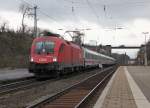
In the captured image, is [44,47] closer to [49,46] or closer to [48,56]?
[49,46]

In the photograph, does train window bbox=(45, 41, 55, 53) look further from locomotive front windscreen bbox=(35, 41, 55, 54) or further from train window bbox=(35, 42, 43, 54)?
train window bbox=(35, 42, 43, 54)

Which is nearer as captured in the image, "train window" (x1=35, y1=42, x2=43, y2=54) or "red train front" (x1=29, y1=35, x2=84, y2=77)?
"red train front" (x1=29, y1=35, x2=84, y2=77)

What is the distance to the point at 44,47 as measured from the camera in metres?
31.7

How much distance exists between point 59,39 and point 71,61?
535 cm

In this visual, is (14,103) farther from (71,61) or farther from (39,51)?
(71,61)

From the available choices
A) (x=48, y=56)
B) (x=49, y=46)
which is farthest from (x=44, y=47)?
(x=48, y=56)

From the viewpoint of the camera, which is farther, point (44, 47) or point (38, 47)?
point (38, 47)

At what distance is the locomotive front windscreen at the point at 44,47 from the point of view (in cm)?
3153

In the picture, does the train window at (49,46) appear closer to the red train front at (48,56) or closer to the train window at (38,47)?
the red train front at (48,56)

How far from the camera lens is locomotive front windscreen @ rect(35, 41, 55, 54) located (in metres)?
31.5

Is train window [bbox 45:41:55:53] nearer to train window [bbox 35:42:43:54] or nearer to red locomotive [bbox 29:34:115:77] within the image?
red locomotive [bbox 29:34:115:77]

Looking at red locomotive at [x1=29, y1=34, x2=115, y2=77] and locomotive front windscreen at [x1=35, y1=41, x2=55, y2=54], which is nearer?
red locomotive at [x1=29, y1=34, x2=115, y2=77]

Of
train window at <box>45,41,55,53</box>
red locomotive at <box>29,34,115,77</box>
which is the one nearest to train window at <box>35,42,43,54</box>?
red locomotive at <box>29,34,115,77</box>

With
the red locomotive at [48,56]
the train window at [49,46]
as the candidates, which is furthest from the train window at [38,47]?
the train window at [49,46]
